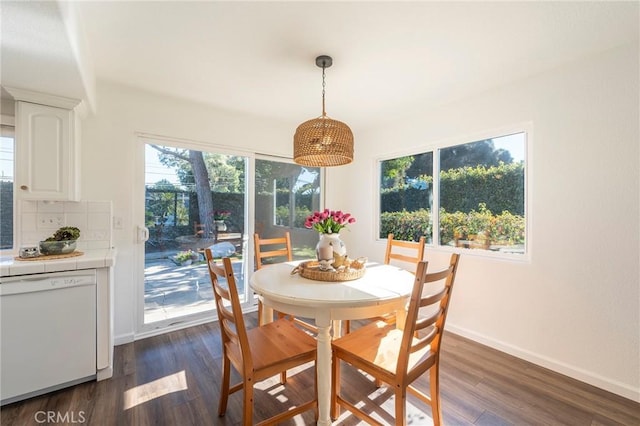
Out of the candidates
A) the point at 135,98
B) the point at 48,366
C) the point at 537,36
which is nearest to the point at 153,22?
the point at 135,98

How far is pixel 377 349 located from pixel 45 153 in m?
2.74

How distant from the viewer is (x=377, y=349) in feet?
4.97

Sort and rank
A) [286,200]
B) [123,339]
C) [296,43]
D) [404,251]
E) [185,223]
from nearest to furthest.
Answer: [296,43]
[123,339]
[185,223]
[404,251]
[286,200]

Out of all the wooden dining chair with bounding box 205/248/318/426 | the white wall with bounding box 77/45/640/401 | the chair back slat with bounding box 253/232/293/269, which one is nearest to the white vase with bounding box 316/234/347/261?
the wooden dining chair with bounding box 205/248/318/426

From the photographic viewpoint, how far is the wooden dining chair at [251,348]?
1.32 metres

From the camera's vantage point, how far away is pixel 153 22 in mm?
1681

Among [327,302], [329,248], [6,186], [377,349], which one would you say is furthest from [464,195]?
[6,186]

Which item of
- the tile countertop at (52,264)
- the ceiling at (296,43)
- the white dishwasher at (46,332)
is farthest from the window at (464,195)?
the white dishwasher at (46,332)

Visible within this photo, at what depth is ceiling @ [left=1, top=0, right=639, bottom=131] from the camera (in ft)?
5.02

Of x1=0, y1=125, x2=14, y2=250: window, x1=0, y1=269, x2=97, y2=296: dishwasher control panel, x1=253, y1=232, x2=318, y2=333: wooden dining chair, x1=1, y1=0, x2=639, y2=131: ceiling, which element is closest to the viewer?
x1=1, y1=0, x2=639, y2=131: ceiling

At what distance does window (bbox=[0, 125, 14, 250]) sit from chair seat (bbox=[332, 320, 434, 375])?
269 cm

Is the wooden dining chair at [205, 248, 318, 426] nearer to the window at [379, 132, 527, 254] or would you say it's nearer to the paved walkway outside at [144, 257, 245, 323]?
the paved walkway outside at [144, 257, 245, 323]

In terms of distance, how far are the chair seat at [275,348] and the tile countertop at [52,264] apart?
120 centimetres
